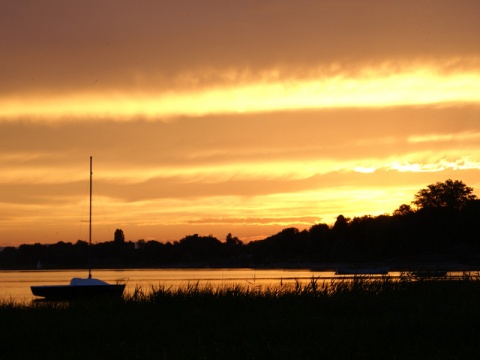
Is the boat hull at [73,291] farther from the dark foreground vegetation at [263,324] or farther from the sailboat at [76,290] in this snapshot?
the dark foreground vegetation at [263,324]

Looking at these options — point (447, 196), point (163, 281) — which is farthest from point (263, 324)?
point (447, 196)

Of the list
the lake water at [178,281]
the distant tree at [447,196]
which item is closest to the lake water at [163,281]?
the lake water at [178,281]

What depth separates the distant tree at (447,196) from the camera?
17688 cm

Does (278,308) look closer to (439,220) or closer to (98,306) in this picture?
(98,306)

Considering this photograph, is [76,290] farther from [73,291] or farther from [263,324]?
[263,324]

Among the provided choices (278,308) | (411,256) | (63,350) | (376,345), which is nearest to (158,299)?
(278,308)

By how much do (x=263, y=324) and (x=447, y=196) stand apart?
166645 millimetres

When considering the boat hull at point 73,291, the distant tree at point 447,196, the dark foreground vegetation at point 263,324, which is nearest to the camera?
the dark foreground vegetation at point 263,324

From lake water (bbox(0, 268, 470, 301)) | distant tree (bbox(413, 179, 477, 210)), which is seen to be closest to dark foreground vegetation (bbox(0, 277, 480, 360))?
lake water (bbox(0, 268, 470, 301))

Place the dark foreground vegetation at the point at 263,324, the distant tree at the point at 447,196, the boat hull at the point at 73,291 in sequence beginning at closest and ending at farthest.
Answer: the dark foreground vegetation at the point at 263,324 < the boat hull at the point at 73,291 < the distant tree at the point at 447,196

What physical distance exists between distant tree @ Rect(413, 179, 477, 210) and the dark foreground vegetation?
515ft

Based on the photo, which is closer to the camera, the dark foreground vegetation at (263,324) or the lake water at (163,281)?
the dark foreground vegetation at (263,324)

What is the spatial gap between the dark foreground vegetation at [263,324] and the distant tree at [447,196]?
157 meters

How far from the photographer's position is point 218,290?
83.5 ft
